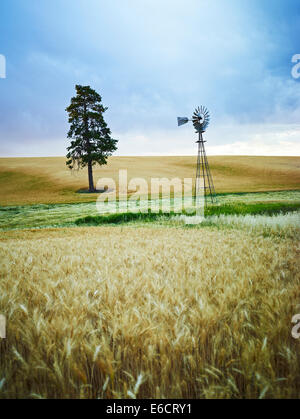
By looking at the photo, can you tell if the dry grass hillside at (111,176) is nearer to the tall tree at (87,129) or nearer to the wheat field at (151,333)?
the tall tree at (87,129)

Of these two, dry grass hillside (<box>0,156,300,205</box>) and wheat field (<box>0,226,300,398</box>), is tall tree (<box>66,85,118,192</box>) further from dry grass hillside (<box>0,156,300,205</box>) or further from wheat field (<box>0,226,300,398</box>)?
wheat field (<box>0,226,300,398</box>)

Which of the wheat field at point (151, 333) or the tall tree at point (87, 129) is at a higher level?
the tall tree at point (87, 129)

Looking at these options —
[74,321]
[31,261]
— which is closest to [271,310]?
[74,321]

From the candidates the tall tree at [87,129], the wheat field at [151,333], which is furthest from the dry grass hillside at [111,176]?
the wheat field at [151,333]

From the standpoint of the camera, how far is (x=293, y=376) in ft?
3.60

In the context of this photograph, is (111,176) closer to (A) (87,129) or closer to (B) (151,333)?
(A) (87,129)

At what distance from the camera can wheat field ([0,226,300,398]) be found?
3.72ft

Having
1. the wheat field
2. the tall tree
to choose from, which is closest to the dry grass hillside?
the tall tree

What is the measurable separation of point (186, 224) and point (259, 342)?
6.50 meters

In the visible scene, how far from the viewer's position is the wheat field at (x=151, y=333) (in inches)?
44.6

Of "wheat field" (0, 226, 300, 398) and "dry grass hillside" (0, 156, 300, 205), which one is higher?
"dry grass hillside" (0, 156, 300, 205)

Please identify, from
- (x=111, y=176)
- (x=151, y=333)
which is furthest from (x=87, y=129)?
(x=151, y=333)

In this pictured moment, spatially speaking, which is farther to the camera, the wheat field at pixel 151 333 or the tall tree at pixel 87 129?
the tall tree at pixel 87 129

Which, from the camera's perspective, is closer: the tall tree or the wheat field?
the wheat field
